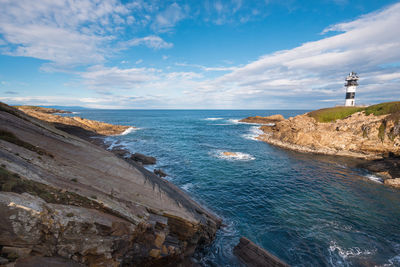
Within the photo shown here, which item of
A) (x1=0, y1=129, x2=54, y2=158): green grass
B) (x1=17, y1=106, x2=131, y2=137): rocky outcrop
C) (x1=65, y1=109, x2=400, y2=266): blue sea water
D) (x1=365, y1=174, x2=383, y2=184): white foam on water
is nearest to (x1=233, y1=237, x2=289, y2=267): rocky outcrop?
(x1=65, y1=109, x2=400, y2=266): blue sea water

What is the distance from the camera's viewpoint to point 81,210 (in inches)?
366

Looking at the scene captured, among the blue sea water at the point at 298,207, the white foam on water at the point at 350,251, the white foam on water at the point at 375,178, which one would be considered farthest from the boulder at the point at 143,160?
the white foam on water at the point at 375,178

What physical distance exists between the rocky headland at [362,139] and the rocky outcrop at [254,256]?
1099 inches

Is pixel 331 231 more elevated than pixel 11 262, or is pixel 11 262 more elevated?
pixel 11 262

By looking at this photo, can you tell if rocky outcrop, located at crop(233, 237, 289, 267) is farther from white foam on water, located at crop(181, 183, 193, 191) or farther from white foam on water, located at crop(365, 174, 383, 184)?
white foam on water, located at crop(365, 174, 383, 184)

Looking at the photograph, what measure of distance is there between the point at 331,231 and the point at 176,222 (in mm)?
15665

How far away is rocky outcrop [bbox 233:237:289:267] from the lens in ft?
43.9

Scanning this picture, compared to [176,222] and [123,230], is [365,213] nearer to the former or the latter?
[176,222]

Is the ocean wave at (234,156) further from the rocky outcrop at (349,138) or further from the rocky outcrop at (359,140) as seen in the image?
the rocky outcrop at (349,138)

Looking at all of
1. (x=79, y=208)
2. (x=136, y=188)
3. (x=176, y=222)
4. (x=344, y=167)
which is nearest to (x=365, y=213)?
(x=344, y=167)

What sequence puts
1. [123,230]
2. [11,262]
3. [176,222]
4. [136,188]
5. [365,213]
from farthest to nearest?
[365,213], [136,188], [176,222], [123,230], [11,262]

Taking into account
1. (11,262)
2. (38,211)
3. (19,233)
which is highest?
(38,211)

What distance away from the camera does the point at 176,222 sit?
13992 mm

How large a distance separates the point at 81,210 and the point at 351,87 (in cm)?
9456
